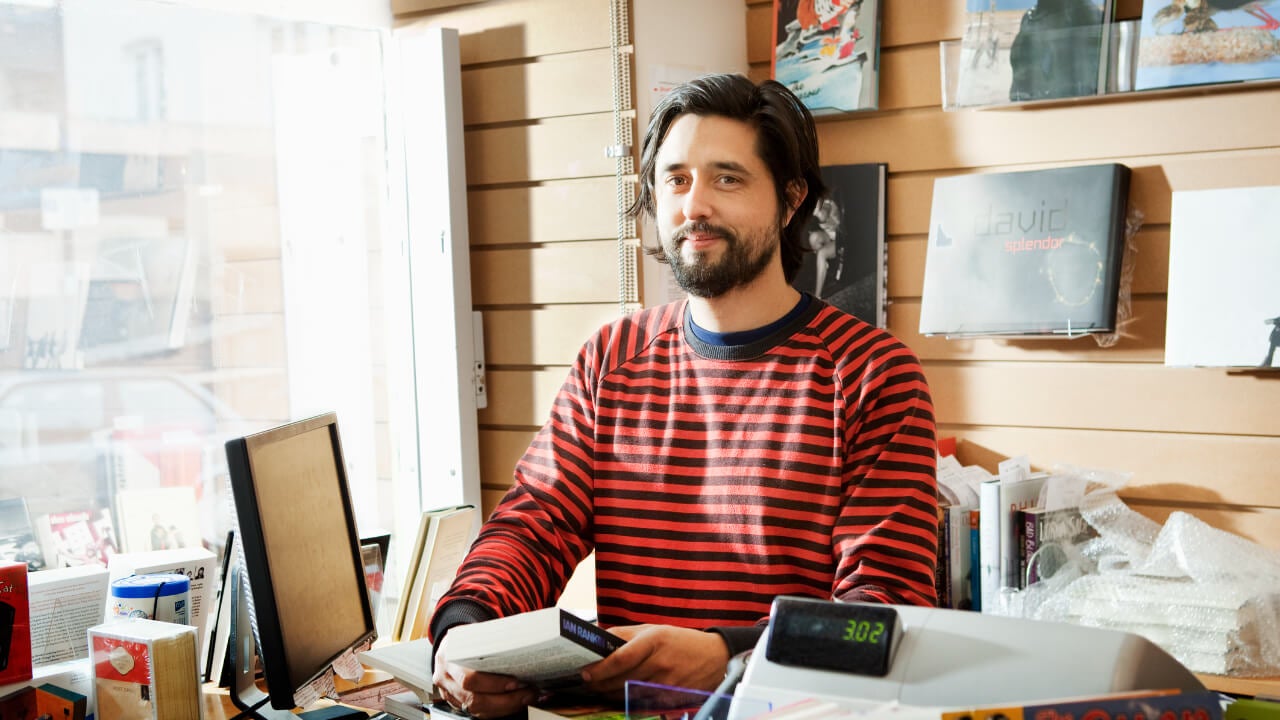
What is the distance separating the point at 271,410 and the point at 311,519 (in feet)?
3.27

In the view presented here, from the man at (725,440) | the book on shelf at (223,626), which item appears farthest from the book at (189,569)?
the man at (725,440)

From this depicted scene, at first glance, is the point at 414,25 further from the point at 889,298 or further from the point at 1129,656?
the point at 1129,656

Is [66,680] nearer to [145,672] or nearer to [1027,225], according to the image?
[145,672]

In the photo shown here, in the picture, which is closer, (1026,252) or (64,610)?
(64,610)

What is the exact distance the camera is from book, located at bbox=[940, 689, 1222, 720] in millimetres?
789

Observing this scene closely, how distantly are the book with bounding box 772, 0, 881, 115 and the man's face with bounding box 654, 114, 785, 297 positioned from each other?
32.4 inches

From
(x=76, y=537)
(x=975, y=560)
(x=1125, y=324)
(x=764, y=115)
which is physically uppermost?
(x=764, y=115)

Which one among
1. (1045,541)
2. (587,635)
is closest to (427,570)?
(587,635)

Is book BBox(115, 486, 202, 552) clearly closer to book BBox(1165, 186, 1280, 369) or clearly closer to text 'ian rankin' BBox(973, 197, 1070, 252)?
text 'ian rankin' BBox(973, 197, 1070, 252)

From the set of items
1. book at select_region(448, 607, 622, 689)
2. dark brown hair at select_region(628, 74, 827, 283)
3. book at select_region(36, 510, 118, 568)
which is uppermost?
dark brown hair at select_region(628, 74, 827, 283)

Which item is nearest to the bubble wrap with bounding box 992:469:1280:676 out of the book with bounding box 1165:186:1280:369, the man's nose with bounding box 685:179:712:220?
the book with bounding box 1165:186:1280:369

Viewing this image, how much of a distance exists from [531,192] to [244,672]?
4.22 ft

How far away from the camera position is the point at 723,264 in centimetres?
160

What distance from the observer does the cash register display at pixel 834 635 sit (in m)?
0.85
